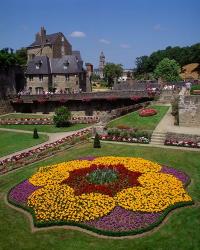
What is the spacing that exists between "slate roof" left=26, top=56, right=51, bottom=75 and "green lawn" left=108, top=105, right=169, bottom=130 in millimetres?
32984

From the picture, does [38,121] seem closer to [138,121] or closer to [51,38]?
[138,121]

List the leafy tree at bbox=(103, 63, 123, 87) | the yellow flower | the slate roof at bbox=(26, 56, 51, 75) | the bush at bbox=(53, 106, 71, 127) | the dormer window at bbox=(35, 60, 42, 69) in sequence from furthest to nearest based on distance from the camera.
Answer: the leafy tree at bbox=(103, 63, 123, 87) < the dormer window at bbox=(35, 60, 42, 69) < the slate roof at bbox=(26, 56, 51, 75) < the bush at bbox=(53, 106, 71, 127) < the yellow flower

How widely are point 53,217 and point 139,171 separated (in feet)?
27.9

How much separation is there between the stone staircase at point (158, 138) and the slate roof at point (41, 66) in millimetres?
40590

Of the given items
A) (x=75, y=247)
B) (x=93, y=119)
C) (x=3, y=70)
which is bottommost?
(x=75, y=247)

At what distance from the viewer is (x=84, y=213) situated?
59.9 ft

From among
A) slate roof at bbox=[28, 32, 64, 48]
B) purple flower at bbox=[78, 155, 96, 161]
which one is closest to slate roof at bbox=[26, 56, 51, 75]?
slate roof at bbox=[28, 32, 64, 48]

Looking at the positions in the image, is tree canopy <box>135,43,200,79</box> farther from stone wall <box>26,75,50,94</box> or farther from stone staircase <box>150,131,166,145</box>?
stone staircase <box>150,131,166,145</box>

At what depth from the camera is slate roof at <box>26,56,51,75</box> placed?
230 ft

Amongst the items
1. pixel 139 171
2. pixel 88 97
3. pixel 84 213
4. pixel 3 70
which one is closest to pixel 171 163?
pixel 139 171

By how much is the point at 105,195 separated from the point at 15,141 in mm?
22268

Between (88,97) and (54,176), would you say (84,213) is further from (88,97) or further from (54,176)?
(88,97)

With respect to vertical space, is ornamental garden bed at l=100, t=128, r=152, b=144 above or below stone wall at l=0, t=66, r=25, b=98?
below

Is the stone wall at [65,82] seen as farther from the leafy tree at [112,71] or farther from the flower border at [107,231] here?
the flower border at [107,231]
